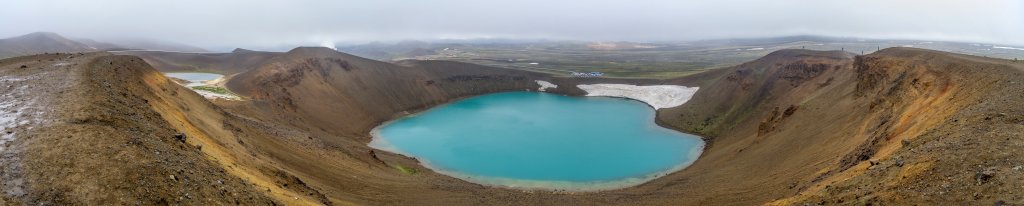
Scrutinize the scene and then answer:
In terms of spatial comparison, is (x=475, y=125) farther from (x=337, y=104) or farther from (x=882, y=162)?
(x=882, y=162)

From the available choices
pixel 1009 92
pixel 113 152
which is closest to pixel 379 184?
pixel 113 152

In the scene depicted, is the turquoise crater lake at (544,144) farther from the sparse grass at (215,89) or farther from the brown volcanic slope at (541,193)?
the sparse grass at (215,89)

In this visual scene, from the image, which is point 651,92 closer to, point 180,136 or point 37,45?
point 180,136

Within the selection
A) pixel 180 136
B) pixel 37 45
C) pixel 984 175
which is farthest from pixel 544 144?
pixel 37 45

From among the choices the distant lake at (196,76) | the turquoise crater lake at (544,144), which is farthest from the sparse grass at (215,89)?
the turquoise crater lake at (544,144)

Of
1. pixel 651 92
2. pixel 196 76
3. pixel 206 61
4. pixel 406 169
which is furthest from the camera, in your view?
pixel 651 92
